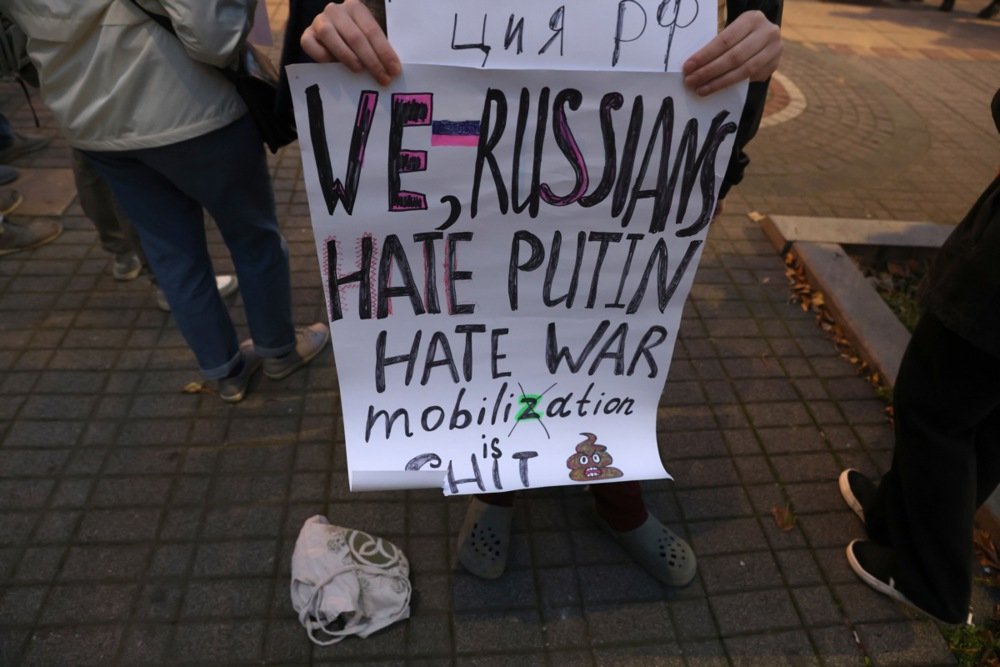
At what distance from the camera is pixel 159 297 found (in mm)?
3068

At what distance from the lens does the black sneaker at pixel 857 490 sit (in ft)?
7.84

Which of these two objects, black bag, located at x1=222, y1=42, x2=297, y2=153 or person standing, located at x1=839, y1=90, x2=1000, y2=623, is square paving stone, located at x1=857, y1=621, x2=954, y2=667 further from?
black bag, located at x1=222, y1=42, x2=297, y2=153

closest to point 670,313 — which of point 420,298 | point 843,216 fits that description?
point 420,298

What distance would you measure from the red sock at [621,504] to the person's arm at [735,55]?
1.19 m

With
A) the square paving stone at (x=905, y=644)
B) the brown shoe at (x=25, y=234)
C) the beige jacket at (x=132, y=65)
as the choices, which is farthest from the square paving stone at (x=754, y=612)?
the brown shoe at (x=25, y=234)

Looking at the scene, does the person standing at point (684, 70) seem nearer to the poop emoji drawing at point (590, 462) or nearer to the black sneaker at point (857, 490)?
the poop emoji drawing at point (590, 462)

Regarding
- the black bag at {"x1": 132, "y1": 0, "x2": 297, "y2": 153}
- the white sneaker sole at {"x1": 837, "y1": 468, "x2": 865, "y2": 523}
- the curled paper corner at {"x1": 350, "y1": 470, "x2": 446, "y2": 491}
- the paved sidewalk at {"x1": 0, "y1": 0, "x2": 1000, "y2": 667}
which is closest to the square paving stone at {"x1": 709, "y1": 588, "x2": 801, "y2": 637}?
the paved sidewalk at {"x1": 0, "y1": 0, "x2": 1000, "y2": 667}

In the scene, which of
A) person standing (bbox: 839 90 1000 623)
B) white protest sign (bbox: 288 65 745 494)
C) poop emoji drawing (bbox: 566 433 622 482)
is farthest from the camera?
poop emoji drawing (bbox: 566 433 622 482)

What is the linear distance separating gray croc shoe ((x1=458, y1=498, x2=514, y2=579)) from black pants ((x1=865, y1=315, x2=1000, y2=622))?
1198 millimetres

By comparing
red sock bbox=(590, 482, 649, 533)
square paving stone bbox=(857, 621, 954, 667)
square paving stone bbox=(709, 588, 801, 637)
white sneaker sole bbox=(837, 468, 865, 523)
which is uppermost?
red sock bbox=(590, 482, 649, 533)

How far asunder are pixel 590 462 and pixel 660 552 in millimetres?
556

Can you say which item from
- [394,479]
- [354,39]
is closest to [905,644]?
[394,479]

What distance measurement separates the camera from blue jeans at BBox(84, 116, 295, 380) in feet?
6.56

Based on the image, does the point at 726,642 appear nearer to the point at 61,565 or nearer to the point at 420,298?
the point at 420,298
